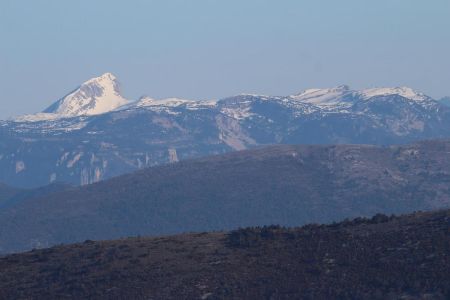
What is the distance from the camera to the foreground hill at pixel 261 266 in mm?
118125

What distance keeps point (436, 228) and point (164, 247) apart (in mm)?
32001

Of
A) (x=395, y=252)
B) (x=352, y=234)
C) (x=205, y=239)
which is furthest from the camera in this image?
(x=205, y=239)

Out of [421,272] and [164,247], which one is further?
[164,247]

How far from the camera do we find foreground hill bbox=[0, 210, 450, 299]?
118125mm

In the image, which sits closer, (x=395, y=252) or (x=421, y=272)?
(x=421, y=272)

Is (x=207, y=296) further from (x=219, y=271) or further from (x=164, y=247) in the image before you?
(x=164, y=247)

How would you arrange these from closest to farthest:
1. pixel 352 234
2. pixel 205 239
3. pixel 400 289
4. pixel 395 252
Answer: pixel 400 289 → pixel 395 252 → pixel 352 234 → pixel 205 239

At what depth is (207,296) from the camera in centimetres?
12119

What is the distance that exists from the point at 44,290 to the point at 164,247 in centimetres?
1806

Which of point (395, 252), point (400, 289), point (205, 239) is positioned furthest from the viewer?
point (205, 239)

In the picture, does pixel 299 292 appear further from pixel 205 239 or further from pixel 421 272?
pixel 205 239

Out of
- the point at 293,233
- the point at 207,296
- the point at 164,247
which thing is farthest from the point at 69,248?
the point at 207,296

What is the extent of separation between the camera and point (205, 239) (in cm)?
14912

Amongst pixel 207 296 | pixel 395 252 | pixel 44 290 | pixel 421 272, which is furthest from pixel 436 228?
pixel 44 290
